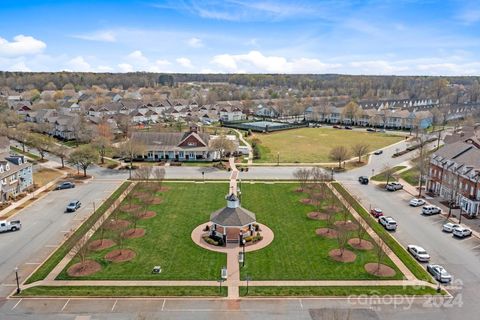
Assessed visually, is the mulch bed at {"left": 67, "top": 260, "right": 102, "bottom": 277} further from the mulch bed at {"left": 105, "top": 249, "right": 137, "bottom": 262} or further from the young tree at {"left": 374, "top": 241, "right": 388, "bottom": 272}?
the young tree at {"left": 374, "top": 241, "right": 388, "bottom": 272}

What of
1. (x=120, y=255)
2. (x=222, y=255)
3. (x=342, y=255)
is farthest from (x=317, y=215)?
(x=120, y=255)

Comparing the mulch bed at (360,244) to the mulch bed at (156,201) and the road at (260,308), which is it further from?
the mulch bed at (156,201)

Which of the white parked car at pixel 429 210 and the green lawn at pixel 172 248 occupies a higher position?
the white parked car at pixel 429 210

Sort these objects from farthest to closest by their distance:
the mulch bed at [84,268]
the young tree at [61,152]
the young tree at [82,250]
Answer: the young tree at [61,152], the young tree at [82,250], the mulch bed at [84,268]

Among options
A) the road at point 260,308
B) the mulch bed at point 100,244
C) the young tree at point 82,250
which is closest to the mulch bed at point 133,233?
the mulch bed at point 100,244

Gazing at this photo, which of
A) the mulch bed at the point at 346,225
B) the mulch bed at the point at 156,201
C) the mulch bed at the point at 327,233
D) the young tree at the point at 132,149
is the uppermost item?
the young tree at the point at 132,149

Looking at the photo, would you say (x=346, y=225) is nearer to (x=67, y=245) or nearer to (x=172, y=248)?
(x=172, y=248)

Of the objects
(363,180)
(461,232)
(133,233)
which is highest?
(363,180)
